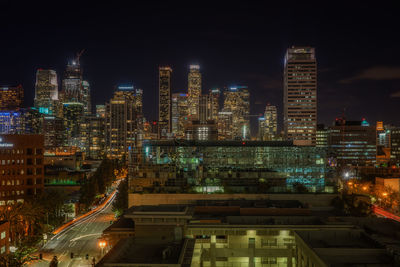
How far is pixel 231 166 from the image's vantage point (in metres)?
82.5

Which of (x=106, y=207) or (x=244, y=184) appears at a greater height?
(x=244, y=184)

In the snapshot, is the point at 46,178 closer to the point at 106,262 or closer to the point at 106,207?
the point at 106,207

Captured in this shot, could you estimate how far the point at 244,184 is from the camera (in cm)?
8038

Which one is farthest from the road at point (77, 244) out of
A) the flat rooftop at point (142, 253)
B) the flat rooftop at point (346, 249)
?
the flat rooftop at point (346, 249)

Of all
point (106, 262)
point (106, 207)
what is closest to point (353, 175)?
point (106, 207)

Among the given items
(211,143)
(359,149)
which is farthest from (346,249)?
(359,149)

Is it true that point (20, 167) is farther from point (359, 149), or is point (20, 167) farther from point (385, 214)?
point (359, 149)

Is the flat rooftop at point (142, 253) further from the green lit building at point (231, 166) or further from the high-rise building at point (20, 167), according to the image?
the high-rise building at point (20, 167)

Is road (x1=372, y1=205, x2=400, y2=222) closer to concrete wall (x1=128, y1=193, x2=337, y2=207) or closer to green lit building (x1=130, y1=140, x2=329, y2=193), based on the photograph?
green lit building (x1=130, y1=140, x2=329, y2=193)

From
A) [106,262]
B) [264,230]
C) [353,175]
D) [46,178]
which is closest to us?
[106,262]

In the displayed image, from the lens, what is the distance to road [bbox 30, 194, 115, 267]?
5372cm

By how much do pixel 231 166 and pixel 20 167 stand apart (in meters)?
52.0

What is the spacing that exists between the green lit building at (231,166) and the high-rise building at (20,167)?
1090 inches

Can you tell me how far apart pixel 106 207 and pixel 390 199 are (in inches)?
2962
